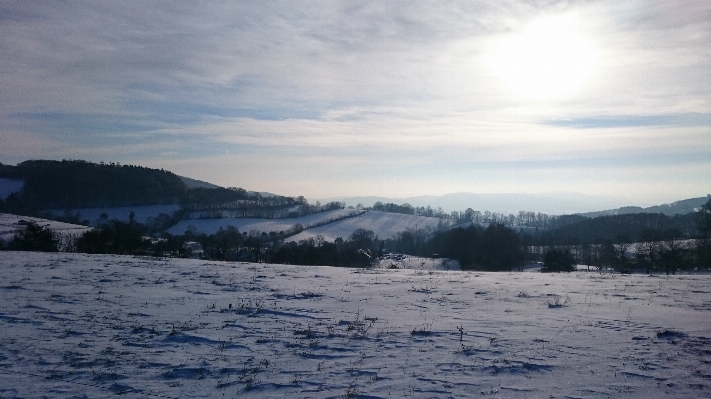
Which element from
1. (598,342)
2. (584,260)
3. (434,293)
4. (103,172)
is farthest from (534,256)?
(103,172)

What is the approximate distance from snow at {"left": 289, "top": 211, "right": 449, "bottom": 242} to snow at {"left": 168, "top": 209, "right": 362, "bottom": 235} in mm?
6535

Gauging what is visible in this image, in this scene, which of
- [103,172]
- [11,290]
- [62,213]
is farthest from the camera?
[103,172]

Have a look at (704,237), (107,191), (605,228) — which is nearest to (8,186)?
(107,191)

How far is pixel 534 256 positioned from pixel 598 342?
257 feet

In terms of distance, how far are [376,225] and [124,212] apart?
82.5 meters

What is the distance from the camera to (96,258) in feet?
83.2

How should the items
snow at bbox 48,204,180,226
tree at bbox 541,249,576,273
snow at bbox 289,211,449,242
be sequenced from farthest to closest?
snow at bbox 289,211,449,242, snow at bbox 48,204,180,226, tree at bbox 541,249,576,273

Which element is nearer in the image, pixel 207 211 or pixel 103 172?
pixel 207 211

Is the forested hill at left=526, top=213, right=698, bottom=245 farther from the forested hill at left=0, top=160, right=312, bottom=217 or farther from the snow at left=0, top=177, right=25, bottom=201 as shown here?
the snow at left=0, top=177, right=25, bottom=201

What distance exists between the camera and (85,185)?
488ft

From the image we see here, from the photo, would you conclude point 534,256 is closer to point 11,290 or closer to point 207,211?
point 11,290

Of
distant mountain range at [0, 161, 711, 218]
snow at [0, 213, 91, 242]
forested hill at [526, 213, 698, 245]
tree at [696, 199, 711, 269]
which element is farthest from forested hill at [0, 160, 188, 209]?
tree at [696, 199, 711, 269]

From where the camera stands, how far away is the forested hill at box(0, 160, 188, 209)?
142 m

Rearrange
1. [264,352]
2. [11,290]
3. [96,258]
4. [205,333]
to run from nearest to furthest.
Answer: [264,352] < [205,333] < [11,290] < [96,258]
